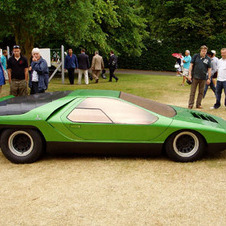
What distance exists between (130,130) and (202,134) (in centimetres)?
111

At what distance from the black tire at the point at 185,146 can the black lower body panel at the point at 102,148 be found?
0.58ft

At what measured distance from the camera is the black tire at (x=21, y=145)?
537cm

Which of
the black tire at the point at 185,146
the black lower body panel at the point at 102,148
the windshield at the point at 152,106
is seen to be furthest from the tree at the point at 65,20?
the black tire at the point at 185,146

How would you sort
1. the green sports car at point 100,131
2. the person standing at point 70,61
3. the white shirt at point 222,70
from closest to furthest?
1. the green sports car at point 100,131
2. the white shirt at point 222,70
3. the person standing at point 70,61

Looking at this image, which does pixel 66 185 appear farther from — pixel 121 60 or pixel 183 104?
pixel 121 60

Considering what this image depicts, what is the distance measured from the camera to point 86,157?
577cm

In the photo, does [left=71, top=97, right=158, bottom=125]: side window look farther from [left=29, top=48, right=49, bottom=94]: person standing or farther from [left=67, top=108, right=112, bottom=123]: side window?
[left=29, top=48, right=49, bottom=94]: person standing

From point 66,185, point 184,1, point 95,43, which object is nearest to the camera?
point 66,185

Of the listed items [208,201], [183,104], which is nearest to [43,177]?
[208,201]

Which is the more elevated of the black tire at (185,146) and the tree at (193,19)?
the tree at (193,19)

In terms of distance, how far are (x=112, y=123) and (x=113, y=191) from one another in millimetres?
1250

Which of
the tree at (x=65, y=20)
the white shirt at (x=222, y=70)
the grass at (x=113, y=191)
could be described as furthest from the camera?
the tree at (x=65, y=20)

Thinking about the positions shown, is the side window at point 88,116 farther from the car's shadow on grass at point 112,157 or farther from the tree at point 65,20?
the tree at point 65,20

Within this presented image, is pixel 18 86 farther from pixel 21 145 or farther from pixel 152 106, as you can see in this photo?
pixel 152 106
